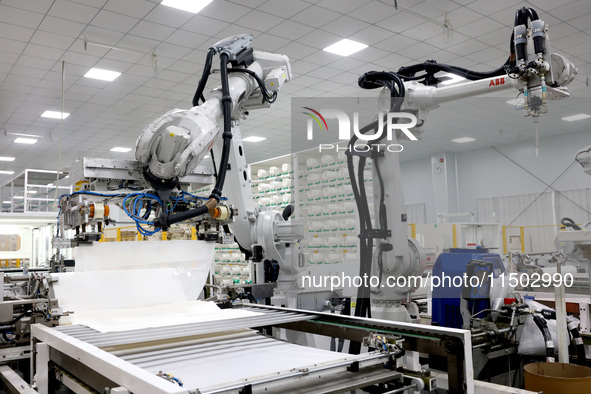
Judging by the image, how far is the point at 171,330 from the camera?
2.11 metres

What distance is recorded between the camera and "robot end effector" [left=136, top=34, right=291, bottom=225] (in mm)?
2748

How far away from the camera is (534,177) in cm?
1430

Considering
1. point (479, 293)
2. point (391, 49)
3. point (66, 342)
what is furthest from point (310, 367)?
point (391, 49)

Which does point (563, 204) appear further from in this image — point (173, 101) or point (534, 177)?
point (173, 101)

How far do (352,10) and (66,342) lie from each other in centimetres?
564

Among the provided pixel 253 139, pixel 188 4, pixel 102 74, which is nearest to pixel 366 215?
pixel 188 4

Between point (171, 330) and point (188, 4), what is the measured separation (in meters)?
4.94

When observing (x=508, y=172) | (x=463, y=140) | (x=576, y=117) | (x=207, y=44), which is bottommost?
(x=508, y=172)

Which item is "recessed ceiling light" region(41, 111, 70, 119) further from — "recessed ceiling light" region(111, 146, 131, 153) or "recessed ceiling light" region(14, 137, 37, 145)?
"recessed ceiling light" region(111, 146, 131, 153)

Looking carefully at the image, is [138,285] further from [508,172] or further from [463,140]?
[508,172]

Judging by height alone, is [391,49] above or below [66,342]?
above

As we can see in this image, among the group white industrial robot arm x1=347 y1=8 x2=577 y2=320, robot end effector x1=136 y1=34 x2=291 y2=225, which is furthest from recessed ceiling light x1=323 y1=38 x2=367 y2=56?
robot end effector x1=136 y1=34 x2=291 y2=225

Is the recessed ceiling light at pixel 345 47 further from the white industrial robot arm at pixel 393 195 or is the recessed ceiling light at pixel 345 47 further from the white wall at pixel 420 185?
the white wall at pixel 420 185

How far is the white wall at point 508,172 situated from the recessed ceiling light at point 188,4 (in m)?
9.84
